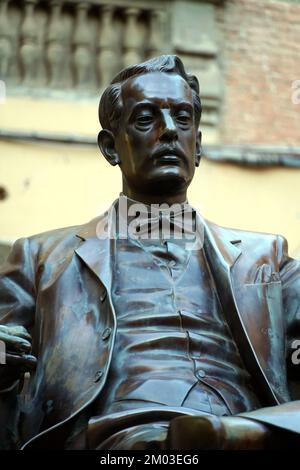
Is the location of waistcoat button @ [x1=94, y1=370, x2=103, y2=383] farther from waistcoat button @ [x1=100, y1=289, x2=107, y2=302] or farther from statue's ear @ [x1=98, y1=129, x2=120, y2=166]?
statue's ear @ [x1=98, y1=129, x2=120, y2=166]

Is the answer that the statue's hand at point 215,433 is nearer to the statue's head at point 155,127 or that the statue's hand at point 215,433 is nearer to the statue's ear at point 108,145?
the statue's head at point 155,127

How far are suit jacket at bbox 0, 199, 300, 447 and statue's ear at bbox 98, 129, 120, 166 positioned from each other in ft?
0.61

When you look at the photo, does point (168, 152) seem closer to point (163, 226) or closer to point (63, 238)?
point (163, 226)

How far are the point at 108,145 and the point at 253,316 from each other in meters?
0.79

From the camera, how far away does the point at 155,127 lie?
5.80 meters

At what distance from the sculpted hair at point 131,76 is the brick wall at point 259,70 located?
4957 millimetres

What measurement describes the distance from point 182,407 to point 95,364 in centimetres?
37

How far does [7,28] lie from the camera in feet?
35.4

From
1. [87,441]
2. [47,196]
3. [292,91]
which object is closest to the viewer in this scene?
[87,441]

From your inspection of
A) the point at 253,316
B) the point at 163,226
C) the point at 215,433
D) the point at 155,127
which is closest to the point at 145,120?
the point at 155,127

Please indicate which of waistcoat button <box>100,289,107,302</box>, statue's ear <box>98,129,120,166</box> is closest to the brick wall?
statue's ear <box>98,129,120,166</box>
